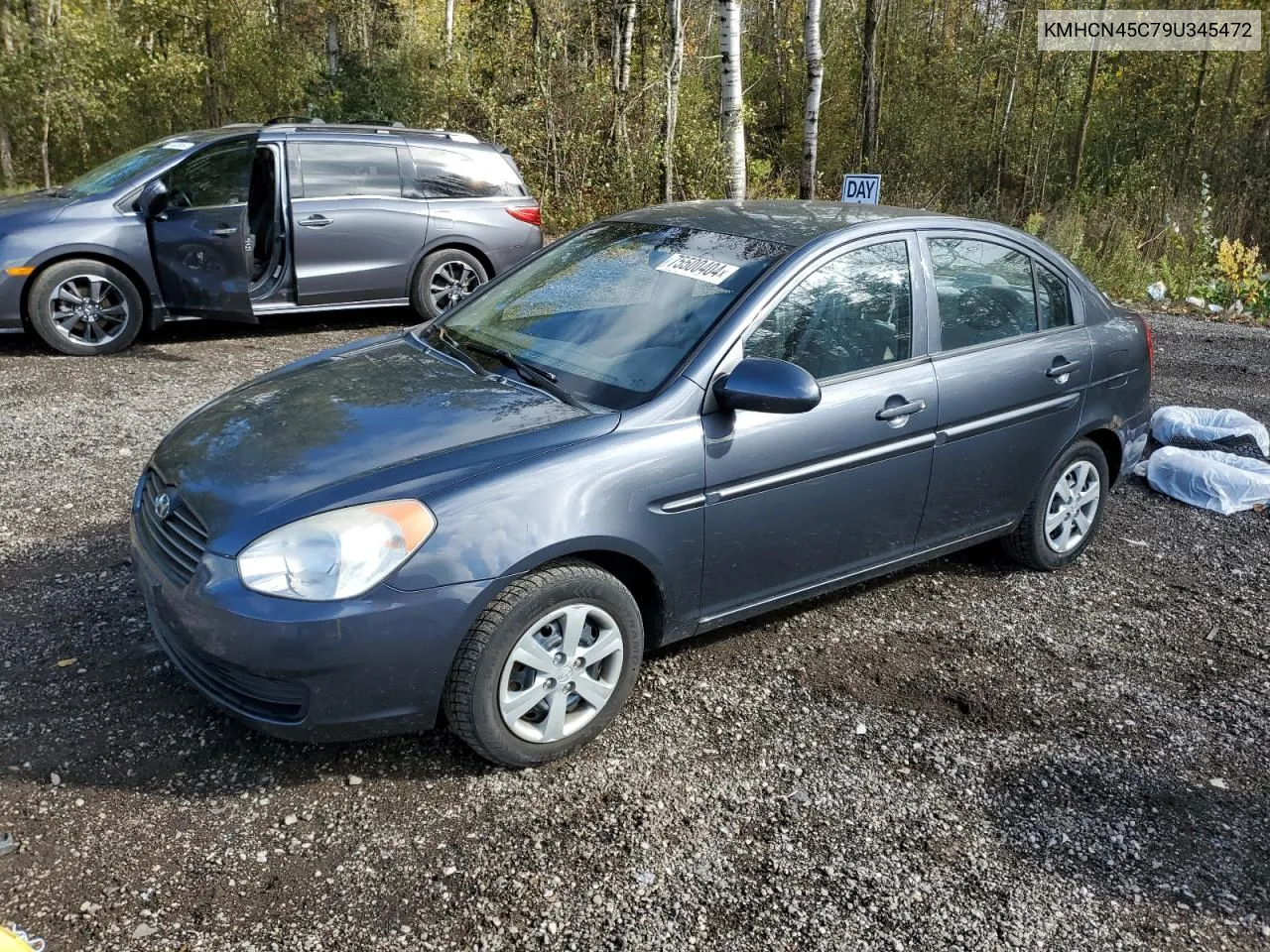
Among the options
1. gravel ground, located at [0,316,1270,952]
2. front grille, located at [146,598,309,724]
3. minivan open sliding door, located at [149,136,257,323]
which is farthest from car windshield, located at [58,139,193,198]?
front grille, located at [146,598,309,724]

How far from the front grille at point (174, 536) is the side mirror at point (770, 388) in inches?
66.8

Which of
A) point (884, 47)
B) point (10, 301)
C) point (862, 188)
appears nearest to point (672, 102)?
point (862, 188)

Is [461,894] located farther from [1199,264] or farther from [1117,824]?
[1199,264]

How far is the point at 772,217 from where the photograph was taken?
4.06 metres

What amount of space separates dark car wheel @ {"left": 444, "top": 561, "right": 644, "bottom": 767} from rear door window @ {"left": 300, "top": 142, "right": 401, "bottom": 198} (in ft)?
21.8

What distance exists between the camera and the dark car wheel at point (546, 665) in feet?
9.44

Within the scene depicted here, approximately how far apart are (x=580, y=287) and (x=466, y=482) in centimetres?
136

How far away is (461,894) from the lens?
8.59ft

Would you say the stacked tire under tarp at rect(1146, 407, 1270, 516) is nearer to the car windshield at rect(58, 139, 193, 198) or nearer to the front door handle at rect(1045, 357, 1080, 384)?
the front door handle at rect(1045, 357, 1080, 384)

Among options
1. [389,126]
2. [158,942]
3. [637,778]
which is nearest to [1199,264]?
[389,126]

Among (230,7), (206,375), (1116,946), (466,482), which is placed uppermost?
(230,7)

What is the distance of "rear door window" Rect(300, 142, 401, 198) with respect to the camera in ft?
28.0

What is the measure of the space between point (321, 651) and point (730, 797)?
1.32 m

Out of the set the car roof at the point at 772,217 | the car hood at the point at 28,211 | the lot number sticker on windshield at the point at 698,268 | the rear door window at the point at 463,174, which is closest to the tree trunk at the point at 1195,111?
the rear door window at the point at 463,174
